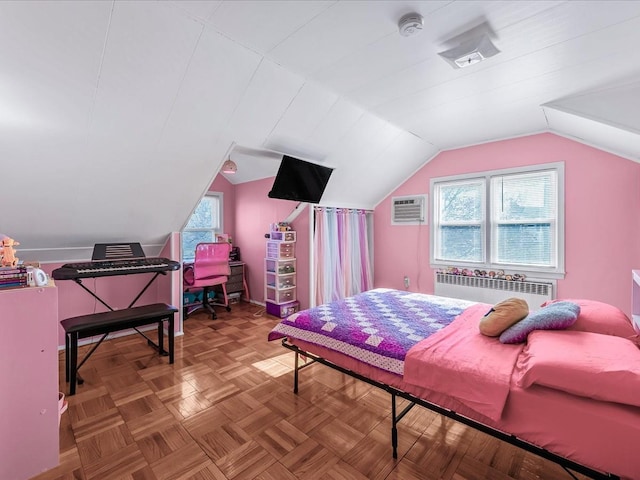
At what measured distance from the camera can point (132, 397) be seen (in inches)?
91.2

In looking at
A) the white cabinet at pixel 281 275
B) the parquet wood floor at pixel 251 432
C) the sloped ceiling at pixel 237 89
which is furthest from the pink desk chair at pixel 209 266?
the parquet wood floor at pixel 251 432

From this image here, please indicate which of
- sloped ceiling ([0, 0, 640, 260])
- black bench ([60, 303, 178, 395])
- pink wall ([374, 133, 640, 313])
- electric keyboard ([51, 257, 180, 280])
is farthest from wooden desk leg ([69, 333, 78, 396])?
pink wall ([374, 133, 640, 313])

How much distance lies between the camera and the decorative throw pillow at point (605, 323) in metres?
1.65

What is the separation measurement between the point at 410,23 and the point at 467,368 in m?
1.86

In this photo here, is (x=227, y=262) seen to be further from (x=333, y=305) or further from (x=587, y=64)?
(x=587, y=64)

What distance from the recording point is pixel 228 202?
5438 millimetres

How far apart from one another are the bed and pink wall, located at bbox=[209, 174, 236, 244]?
3.57 metres

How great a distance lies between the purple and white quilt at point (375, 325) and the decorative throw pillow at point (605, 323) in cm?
76

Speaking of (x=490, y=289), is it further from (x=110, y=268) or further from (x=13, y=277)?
(x=13, y=277)

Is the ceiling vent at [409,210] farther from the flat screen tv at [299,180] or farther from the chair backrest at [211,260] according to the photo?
the chair backrest at [211,260]

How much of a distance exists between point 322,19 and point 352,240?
329cm

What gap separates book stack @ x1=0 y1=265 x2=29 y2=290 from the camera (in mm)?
1593

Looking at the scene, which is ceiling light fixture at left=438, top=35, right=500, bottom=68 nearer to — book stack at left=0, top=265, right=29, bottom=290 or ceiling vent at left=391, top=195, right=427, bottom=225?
ceiling vent at left=391, top=195, right=427, bottom=225

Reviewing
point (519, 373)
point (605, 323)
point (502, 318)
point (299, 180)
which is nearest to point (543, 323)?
point (502, 318)
